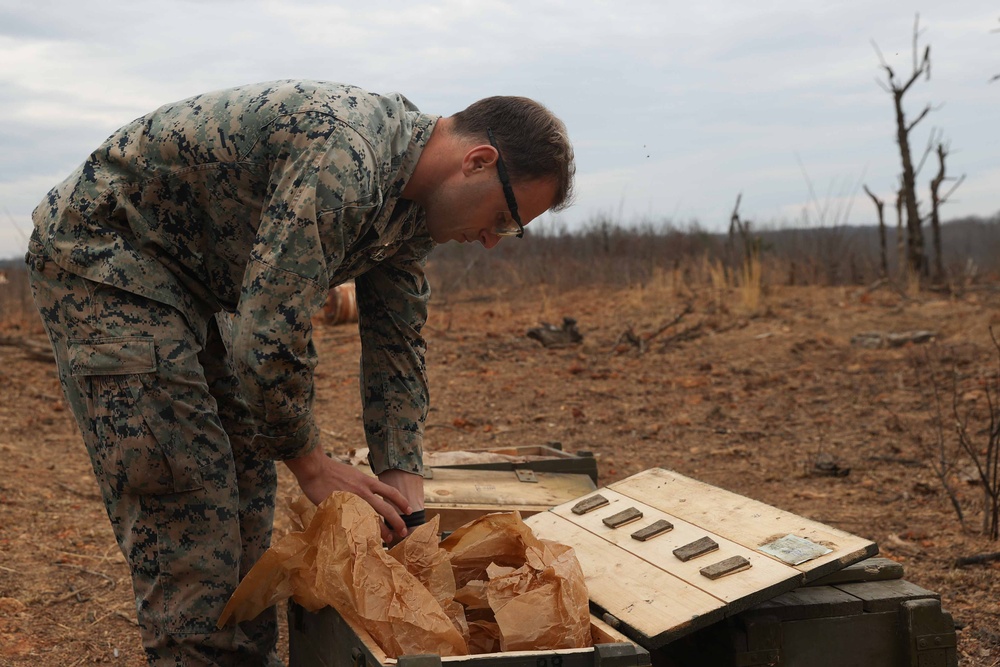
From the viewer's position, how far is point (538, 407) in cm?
759

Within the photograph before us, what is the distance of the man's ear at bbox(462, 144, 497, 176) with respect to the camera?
2299 mm

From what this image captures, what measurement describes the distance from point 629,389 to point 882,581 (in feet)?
18.6

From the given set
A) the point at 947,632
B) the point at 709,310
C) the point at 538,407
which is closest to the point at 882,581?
the point at 947,632

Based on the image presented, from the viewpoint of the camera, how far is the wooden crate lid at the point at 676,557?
7.32 ft

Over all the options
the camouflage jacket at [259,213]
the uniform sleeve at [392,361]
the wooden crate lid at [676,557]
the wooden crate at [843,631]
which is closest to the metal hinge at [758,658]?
the wooden crate at [843,631]

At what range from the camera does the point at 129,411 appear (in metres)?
2.27

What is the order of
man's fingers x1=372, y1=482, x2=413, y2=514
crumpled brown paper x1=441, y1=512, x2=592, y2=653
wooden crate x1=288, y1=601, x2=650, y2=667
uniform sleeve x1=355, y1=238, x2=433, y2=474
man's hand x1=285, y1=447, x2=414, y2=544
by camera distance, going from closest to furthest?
wooden crate x1=288, y1=601, x2=650, y2=667
crumpled brown paper x1=441, y1=512, x2=592, y2=653
man's hand x1=285, y1=447, x2=414, y2=544
man's fingers x1=372, y1=482, x2=413, y2=514
uniform sleeve x1=355, y1=238, x2=433, y2=474

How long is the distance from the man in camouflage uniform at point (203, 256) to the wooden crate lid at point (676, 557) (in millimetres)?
644

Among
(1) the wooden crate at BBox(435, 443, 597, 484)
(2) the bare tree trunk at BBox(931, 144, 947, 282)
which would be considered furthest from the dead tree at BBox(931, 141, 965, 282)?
(1) the wooden crate at BBox(435, 443, 597, 484)

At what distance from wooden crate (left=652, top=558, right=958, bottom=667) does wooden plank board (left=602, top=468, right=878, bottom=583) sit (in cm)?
16

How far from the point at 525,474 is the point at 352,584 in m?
1.71

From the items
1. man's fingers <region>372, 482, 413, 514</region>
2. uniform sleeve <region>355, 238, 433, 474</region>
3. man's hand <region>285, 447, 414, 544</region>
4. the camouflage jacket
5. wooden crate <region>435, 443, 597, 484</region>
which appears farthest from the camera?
wooden crate <region>435, 443, 597, 484</region>

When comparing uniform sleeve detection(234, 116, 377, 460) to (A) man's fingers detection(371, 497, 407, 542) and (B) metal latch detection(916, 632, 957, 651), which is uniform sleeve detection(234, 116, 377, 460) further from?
(B) metal latch detection(916, 632, 957, 651)

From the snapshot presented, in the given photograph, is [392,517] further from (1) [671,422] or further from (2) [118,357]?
(1) [671,422]
